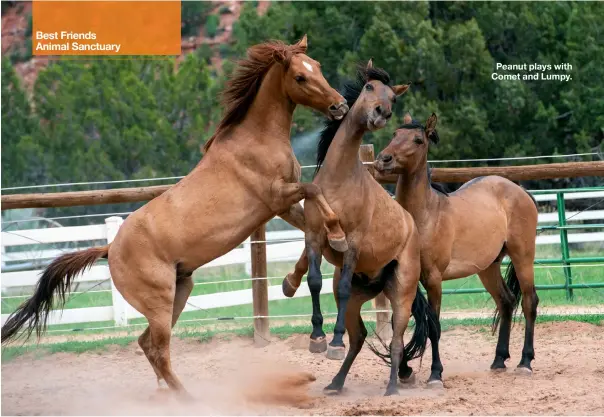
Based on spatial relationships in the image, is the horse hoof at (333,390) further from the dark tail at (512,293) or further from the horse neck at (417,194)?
the dark tail at (512,293)

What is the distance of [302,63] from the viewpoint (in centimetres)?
559

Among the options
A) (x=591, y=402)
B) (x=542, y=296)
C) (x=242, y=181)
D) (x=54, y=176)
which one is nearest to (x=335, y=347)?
(x=242, y=181)

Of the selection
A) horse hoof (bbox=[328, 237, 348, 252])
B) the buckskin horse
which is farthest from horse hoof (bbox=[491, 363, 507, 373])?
horse hoof (bbox=[328, 237, 348, 252])

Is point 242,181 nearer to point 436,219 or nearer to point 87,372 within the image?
point 436,219

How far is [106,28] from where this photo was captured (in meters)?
20.8

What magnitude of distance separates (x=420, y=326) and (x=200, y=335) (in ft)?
9.03

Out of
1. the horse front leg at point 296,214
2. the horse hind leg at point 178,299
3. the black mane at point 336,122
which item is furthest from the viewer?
the horse hind leg at point 178,299

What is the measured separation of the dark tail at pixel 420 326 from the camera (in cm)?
607

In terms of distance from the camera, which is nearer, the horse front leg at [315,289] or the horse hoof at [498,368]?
the horse front leg at [315,289]

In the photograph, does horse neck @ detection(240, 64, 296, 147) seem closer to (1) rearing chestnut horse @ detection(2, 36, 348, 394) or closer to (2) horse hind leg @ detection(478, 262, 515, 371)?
(1) rearing chestnut horse @ detection(2, 36, 348, 394)

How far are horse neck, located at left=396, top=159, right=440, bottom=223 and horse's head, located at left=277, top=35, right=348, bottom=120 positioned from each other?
1.06 metres

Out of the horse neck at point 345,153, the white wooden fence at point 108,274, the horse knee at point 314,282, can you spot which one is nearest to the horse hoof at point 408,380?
the horse knee at point 314,282

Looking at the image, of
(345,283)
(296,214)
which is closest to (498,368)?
(345,283)

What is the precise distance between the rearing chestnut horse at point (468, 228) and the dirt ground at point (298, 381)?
0.38 m
